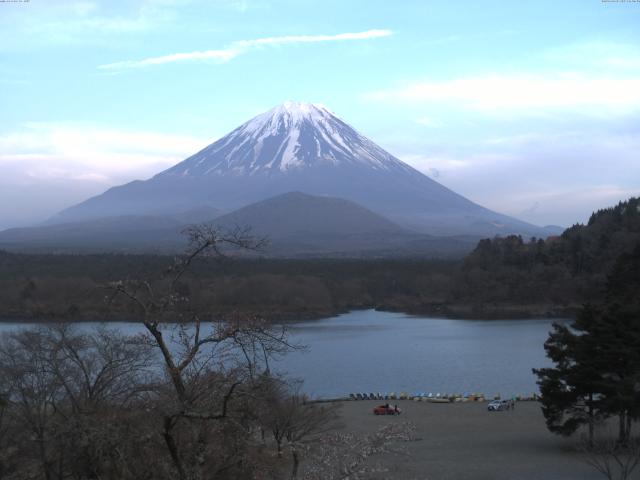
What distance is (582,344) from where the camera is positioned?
11.3 metres

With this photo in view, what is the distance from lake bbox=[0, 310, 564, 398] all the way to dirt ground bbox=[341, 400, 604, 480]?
2.12 meters

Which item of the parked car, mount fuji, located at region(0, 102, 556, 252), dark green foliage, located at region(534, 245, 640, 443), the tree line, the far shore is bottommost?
the parked car

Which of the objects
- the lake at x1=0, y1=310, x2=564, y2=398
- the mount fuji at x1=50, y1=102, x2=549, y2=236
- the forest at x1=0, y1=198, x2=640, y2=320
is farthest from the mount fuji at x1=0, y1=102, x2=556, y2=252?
the lake at x1=0, y1=310, x2=564, y2=398

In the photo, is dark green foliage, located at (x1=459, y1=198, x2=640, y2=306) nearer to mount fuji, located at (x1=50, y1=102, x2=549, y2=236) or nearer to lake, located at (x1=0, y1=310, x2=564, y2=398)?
lake, located at (x1=0, y1=310, x2=564, y2=398)

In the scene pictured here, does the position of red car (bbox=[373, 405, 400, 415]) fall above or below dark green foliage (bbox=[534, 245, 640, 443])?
below

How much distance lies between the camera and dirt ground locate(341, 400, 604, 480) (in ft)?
Result: 33.4

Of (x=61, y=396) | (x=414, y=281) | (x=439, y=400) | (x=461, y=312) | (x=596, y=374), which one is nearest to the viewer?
(x=61, y=396)

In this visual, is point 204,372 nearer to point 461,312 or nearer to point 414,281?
point 461,312

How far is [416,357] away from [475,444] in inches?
432

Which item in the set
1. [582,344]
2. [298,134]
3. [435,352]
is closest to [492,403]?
[582,344]

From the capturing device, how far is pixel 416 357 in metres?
23.1

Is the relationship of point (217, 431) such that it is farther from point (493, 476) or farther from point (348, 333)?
point (348, 333)

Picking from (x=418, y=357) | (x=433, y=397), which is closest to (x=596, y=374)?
(x=433, y=397)

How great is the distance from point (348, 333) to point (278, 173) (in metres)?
101
